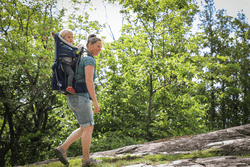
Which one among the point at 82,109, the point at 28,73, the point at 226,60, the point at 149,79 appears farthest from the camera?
the point at 226,60

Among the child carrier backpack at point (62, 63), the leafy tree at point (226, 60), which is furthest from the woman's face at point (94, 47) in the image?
the leafy tree at point (226, 60)

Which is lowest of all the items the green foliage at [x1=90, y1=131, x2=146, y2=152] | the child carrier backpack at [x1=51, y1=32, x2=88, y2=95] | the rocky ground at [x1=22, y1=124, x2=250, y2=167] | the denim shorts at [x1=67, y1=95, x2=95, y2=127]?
the green foliage at [x1=90, y1=131, x2=146, y2=152]

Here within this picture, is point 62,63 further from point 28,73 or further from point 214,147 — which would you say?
point 28,73

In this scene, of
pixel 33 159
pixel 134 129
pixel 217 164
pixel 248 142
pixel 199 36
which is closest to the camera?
pixel 217 164

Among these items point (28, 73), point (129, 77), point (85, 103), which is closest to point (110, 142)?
point (129, 77)

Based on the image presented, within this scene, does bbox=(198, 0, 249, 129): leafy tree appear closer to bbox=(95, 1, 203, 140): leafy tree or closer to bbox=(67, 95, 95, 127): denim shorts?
bbox=(95, 1, 203, 140): leafy tree

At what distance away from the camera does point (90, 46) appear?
10.6 feet

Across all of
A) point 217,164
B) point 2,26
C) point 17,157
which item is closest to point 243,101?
point 217,164

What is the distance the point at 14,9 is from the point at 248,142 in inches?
504

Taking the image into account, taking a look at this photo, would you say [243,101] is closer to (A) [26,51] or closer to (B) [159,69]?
(B) [159,69]

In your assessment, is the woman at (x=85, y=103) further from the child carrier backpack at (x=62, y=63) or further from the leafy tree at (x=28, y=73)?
the leafy tree at (x=28, y=73)

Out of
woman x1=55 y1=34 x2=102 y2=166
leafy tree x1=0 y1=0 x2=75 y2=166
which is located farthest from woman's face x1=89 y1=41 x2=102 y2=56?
leafy tree x1=0 y1=0 x2=75 y2=166

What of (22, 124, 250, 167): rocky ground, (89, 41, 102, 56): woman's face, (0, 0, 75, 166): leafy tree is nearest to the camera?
(22, 124, 250, 167): rocky ground

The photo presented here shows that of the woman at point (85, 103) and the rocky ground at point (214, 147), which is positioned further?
the woman at point (85, 103)
